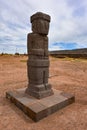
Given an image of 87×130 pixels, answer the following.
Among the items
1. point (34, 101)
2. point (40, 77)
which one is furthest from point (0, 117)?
point (40, 77)

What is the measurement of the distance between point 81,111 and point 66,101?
0.56m

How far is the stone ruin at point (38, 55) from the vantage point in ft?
12.7

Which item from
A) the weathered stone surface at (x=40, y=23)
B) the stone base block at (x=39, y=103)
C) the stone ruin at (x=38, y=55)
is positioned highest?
the weathered stone surface at (x=40, y=23)

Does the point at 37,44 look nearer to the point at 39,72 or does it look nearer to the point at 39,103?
the point at 39,72

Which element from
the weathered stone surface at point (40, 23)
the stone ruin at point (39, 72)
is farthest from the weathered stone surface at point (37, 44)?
the weathered stone surface at point (40, 23)

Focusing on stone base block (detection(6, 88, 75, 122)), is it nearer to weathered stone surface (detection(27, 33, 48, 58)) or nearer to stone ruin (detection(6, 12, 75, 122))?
stone ruin (detection(6, 12, 75, 122))

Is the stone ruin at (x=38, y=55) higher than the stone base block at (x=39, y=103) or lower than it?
higher

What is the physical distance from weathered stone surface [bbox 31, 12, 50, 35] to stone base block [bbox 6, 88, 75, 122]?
2090 mm

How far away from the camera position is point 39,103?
3502 mm

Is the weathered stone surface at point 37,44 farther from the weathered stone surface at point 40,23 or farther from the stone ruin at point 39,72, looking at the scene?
the weathered stone surface at point 40,23

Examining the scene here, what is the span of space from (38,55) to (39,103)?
1453 millimetres

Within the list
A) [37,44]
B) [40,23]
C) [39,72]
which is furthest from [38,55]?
[40,23]

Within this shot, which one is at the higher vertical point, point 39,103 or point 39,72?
point 39,72

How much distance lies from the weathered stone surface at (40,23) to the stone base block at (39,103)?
82.3 inches
